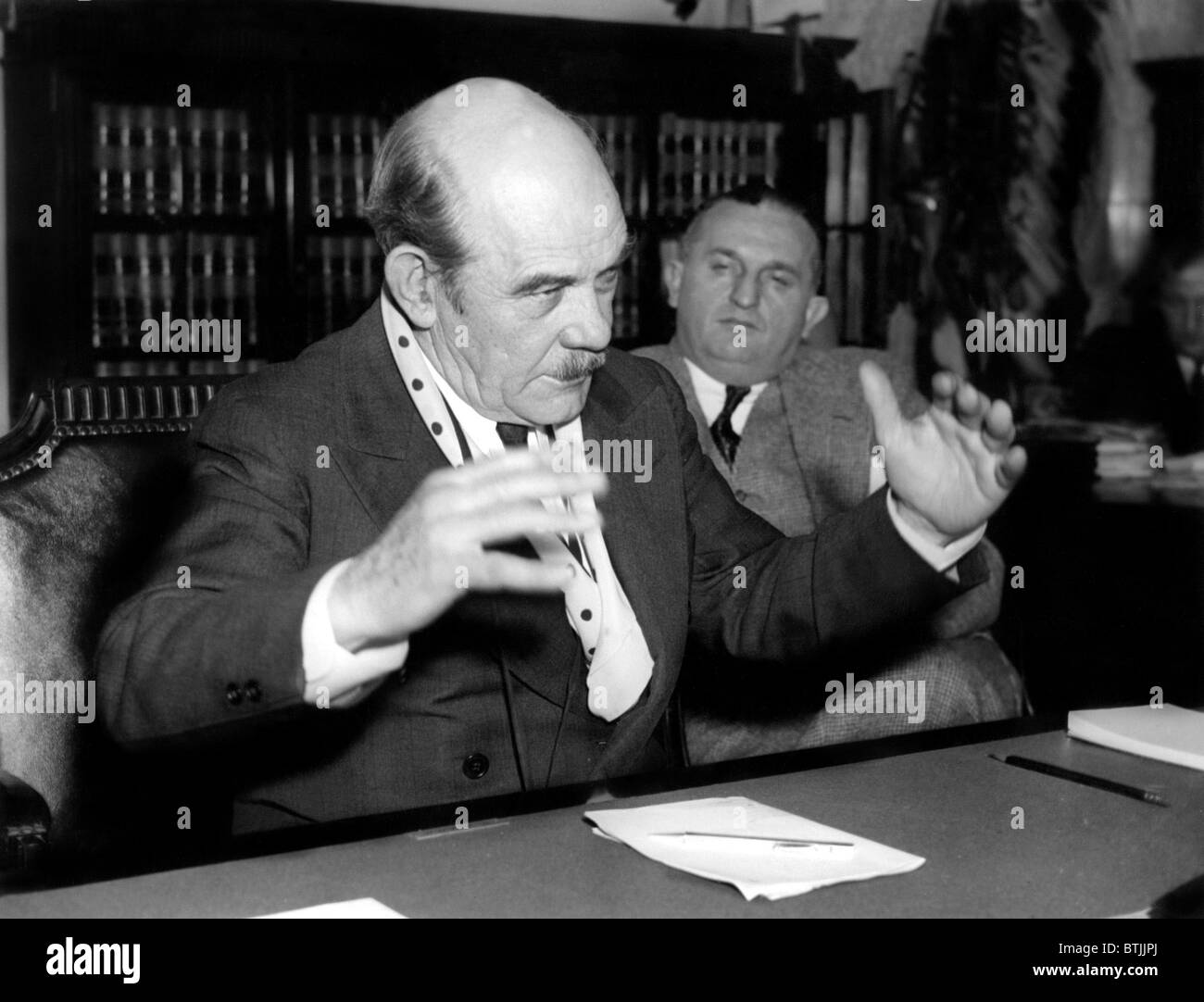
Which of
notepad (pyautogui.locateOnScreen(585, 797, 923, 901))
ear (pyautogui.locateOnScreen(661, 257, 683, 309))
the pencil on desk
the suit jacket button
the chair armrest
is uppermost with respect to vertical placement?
ear (pyautogui.locateOnScreen(661, 257, 683, 309))

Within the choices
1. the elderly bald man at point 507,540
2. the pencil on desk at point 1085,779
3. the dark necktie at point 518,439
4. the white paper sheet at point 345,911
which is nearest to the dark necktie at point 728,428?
the elderly bald man at point 507,540

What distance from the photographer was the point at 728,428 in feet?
10.2

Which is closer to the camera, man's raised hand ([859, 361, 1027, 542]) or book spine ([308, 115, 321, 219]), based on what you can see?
man's raised hand ([859, 361, 1027, 542])

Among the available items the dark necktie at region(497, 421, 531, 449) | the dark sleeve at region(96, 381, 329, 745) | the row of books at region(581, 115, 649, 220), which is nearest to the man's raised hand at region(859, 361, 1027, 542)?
the dark necktie at region(497, 421, 531, 449)

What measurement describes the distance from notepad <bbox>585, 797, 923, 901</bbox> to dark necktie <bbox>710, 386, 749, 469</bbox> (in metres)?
1.72

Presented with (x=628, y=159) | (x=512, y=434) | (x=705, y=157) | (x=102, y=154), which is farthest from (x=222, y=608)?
(x=705, y=157)

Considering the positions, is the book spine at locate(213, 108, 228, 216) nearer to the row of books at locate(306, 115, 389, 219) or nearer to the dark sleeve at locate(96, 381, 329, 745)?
the row of books at locate(306, 115, 389, 219)

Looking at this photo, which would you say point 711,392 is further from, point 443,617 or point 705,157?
point 705,157

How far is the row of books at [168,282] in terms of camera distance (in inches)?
153

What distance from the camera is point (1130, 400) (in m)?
4.50

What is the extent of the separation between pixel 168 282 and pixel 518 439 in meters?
2.36

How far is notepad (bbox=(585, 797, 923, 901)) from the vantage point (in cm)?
119

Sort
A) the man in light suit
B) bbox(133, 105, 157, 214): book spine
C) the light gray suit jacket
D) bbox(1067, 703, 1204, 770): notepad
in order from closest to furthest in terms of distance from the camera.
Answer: bbox(1067, 703, 1204, 770): notepad
the man in light suit
the light gray suit jacket
bbox(133, 105, 157, 214): book spine
